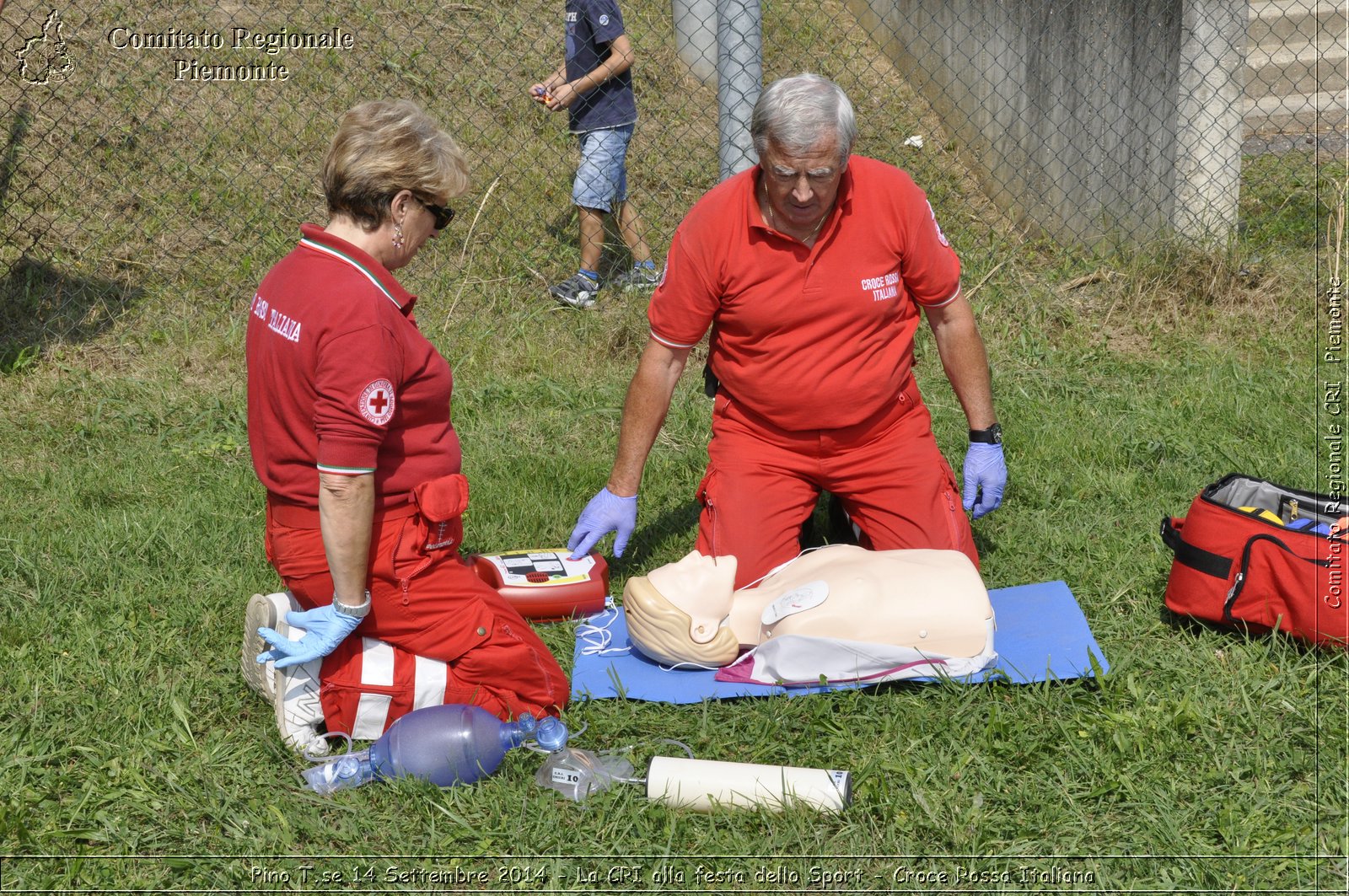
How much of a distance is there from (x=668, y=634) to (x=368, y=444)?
1119 millimetres

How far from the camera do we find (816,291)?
11.4 ft

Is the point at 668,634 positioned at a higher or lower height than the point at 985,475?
lower

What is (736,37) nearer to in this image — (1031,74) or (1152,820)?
(1031,74)

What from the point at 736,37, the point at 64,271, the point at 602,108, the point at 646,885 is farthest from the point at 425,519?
the point at 64,271

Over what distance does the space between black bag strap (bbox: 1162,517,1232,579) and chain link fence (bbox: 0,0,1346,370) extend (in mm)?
3147

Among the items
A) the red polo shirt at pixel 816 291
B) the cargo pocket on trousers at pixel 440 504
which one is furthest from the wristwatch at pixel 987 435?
the cargo pocket on trousers at pixel 440 504

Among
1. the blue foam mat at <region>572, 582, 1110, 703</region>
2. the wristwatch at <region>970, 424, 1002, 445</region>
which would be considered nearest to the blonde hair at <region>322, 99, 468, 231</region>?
the blue foam mat at <region>572, 582, 1110, 703</region>

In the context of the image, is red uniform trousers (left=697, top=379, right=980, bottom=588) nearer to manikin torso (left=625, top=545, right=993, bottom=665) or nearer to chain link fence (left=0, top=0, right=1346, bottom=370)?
manikin torso (left=625, top=545, right=993, bottom=665)

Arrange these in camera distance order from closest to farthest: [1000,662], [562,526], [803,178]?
[803,178] < [1000,662] < [562,526]

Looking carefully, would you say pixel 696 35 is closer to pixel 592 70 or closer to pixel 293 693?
pixel 592 70

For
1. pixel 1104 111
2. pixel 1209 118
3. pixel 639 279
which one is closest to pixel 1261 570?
pixel 1209 118

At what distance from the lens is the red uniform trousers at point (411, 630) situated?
292 centimetres

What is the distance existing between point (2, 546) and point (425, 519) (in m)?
2.10

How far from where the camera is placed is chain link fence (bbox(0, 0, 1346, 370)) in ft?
20.2
